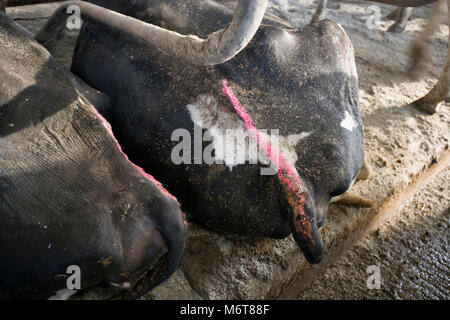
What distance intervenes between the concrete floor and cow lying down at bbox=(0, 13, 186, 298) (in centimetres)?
71

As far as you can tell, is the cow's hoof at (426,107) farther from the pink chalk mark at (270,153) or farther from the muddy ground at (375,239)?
the pink chalk mark at (270,153)

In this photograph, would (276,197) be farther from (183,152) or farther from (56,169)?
(56,169)

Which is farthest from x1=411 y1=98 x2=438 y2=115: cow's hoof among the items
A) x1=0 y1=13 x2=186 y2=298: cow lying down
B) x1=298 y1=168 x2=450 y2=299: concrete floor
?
x1=0 y1=13 x2=186 y2=298: cow lying down

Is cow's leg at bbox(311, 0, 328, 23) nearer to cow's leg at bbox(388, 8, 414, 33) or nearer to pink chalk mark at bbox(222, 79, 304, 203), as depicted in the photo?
cow's leg at bbox(388, 8, 414, 33)

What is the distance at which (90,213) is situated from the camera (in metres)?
1.17

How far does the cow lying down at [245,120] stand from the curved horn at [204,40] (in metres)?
0.01

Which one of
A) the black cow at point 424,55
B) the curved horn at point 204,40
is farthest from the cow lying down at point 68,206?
the black cow at point 424,55

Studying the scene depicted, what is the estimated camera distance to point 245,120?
56.9 inches

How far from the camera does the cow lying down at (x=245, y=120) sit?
4.58ft

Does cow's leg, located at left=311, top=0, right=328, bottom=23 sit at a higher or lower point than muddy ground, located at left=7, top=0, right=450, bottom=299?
higher

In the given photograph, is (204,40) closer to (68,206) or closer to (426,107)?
(68,206)

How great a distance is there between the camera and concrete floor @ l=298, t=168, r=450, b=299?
168 cm

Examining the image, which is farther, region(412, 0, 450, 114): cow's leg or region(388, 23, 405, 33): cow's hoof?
region(388, 23, 405, 33): cow's hoof
